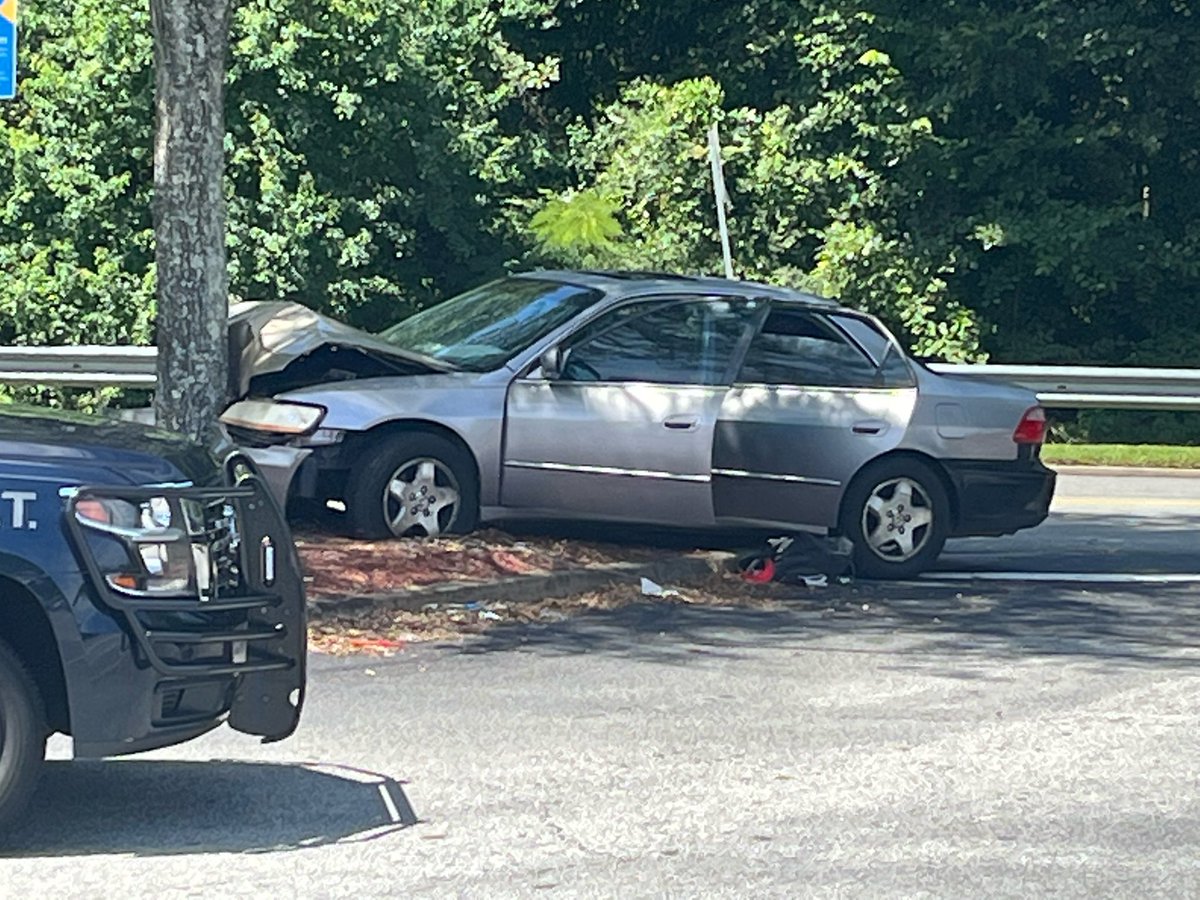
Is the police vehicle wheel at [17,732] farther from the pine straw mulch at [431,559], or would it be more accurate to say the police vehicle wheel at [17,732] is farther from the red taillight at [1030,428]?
the red taillight at [1030,428]

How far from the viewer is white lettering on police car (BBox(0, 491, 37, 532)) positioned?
594cm

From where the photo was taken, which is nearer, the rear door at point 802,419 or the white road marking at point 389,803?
the white road marking at point 389,803

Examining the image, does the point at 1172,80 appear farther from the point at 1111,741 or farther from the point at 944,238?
the point at 1111,741

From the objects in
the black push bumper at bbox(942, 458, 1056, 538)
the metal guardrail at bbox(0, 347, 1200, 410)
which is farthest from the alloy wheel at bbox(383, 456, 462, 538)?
the metal guardrail at bbox(0, 347, 1200, 410)

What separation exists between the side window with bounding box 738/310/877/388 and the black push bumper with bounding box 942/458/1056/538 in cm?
76

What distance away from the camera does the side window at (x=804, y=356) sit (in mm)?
12523

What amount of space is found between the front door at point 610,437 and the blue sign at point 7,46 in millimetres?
3078

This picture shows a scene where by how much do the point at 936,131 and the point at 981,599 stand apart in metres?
12.9

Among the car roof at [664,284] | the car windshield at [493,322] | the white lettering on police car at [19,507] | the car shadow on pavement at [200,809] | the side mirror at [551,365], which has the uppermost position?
the car roof at [664,284]

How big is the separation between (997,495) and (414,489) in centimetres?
347

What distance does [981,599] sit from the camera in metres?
11.9

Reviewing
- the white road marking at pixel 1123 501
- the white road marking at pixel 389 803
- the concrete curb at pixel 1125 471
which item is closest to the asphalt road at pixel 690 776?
the white road marking at pixel 389 803

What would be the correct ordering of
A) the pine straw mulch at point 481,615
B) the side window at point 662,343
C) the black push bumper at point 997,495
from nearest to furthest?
the pine straw mulch at point 481,615, the side window at point 662,343, the black push bumper at point 997,495

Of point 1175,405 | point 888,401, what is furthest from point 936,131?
point 888,401
